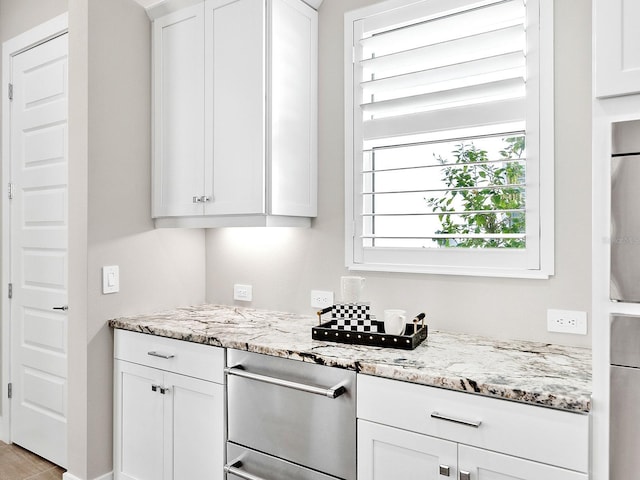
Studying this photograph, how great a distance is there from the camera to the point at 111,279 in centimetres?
242

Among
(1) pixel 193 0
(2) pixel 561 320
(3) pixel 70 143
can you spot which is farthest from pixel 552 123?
(3) pixel 70 143

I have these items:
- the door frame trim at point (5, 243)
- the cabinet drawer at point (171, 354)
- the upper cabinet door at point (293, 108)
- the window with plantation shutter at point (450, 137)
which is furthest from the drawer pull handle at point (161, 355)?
the door frame trim at point (5, 243)

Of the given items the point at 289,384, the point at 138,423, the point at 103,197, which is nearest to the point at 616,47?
the point at 289,384

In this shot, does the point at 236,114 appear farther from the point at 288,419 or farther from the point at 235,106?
the point at 288,419

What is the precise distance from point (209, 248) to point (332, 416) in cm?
150

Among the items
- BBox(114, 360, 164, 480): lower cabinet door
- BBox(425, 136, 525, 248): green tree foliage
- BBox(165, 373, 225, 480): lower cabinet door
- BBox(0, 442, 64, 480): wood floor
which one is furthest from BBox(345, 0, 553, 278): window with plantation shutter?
BBox(0, 442, 64, 480): wood floor

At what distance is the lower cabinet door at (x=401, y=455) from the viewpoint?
1523 mm

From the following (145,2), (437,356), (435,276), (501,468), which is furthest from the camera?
(145,2)

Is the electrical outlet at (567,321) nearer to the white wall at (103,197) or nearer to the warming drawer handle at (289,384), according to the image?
the warming drawer handle at (289,384)

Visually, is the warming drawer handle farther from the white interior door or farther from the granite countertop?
the white interior door

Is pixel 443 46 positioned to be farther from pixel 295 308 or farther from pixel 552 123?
pixel 295 308

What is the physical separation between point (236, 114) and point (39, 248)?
1546 millimetres

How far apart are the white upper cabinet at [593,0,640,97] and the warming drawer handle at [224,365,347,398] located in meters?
1.20

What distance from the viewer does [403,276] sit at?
228 cm
